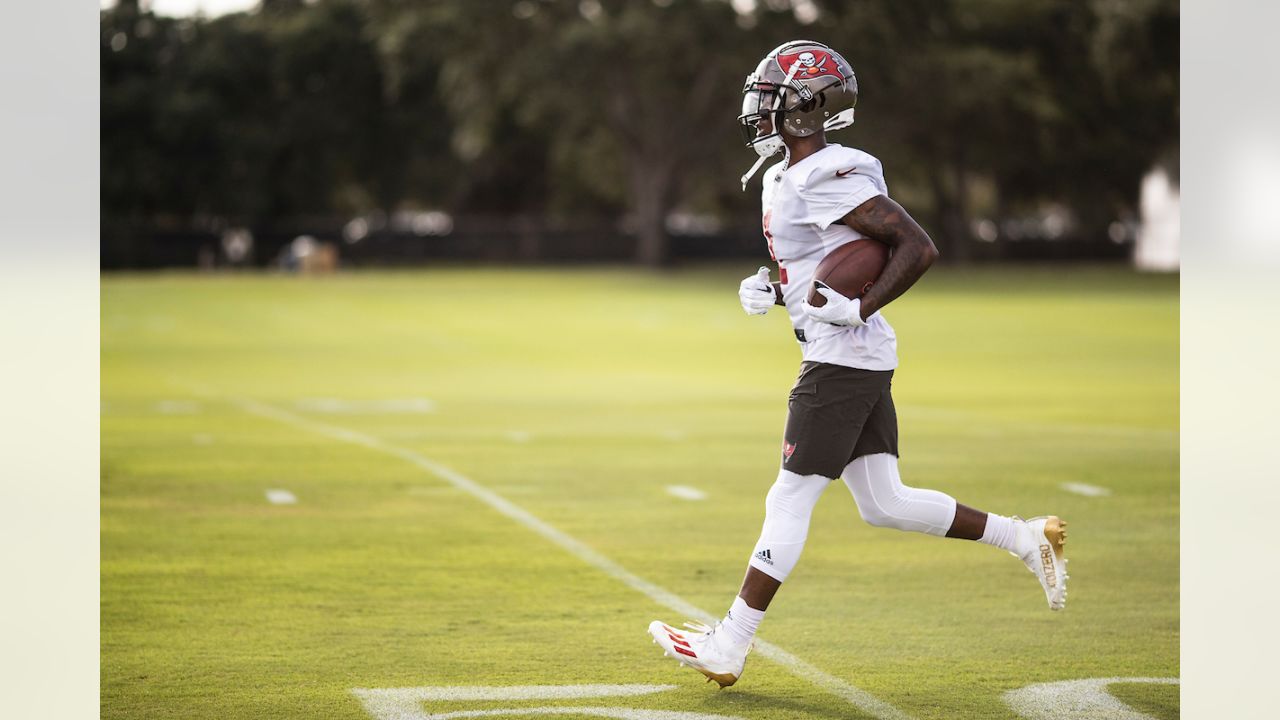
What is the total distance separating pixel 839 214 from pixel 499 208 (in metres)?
66.9

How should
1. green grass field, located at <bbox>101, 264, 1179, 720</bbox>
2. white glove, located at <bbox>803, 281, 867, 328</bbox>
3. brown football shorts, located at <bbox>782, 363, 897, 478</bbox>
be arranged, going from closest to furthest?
white glove, located at <bbox>803, 281, 867, 328</bbox> → brown football shorts, located at <bbox>782, 363, 897, 478</bbox> → green grass field, located at <bbox>101, 264, 1179, 720</bbox>

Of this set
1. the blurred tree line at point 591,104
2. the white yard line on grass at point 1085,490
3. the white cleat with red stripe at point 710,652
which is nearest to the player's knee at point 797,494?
the white cleat with red stripe at point 710,652

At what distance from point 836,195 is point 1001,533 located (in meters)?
1.43

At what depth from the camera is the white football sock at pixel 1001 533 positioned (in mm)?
6488

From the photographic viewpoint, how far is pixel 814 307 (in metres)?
6.01

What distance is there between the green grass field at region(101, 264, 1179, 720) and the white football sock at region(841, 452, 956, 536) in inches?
21.7

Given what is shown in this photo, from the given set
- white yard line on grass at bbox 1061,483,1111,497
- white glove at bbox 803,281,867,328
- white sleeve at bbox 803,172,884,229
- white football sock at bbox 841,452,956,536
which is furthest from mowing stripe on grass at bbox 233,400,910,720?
white yard line on grass at bbox 1061,483,1111,497

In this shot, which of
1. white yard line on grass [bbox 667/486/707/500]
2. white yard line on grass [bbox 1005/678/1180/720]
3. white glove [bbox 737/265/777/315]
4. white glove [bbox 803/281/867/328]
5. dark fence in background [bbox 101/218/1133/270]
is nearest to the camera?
white yard line on grass [bbox 1005/678/1180/720]

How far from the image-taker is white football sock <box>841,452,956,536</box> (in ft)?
20.6

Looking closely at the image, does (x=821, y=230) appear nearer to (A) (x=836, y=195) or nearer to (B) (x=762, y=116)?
(A) (x=836, y=195)

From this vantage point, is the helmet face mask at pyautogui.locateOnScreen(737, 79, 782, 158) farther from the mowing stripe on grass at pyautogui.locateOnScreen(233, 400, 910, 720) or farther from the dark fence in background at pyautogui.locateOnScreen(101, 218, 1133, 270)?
the dark fence in background at pyautogui.locateOnScreen(101, 218, 1133, 270)

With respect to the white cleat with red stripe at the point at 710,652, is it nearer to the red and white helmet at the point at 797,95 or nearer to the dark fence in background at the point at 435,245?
the red and white helmet at the point at 797,95

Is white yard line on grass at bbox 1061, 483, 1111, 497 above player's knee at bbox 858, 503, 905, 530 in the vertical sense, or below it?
below
